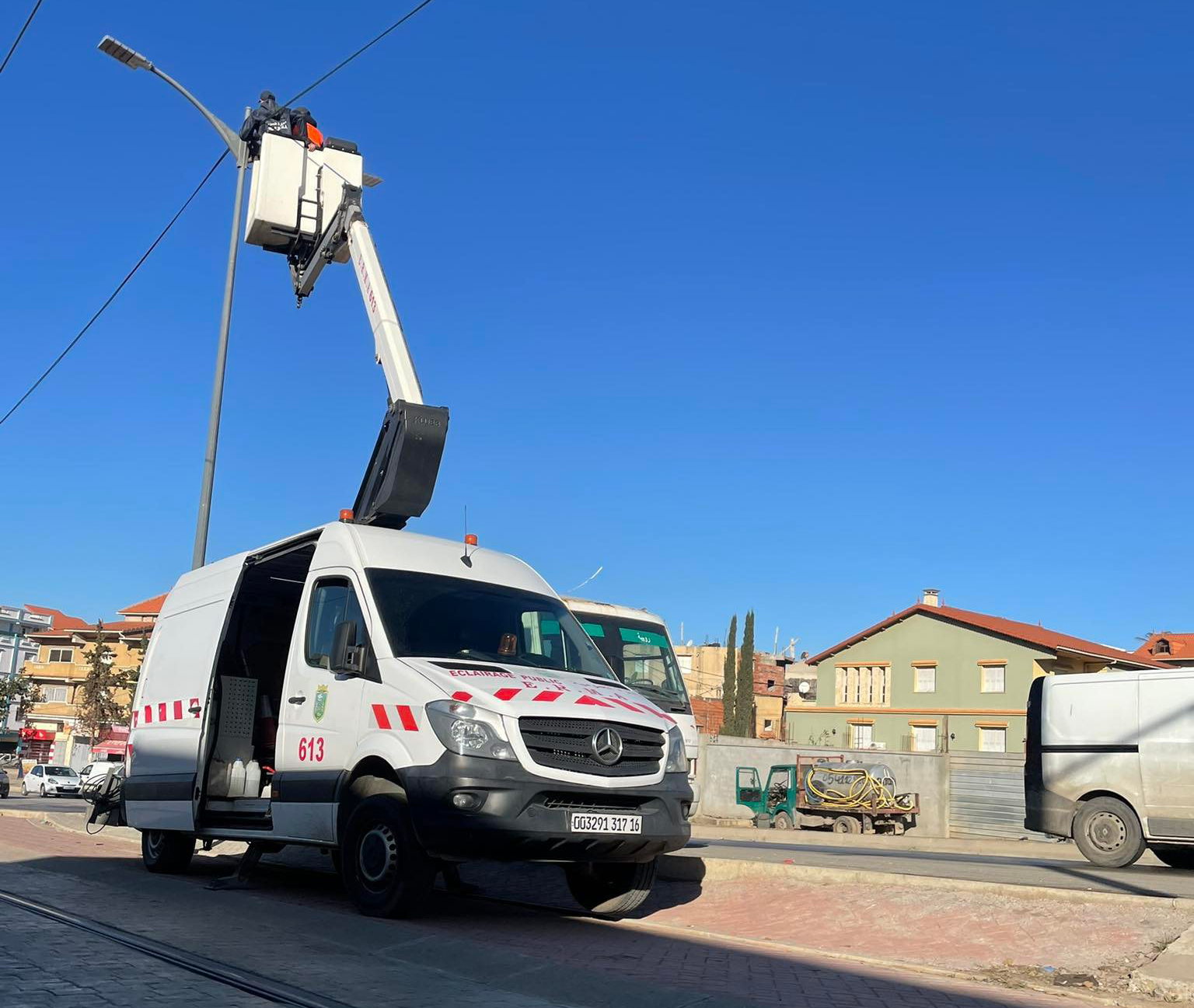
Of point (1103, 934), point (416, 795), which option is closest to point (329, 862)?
point (416, 795)

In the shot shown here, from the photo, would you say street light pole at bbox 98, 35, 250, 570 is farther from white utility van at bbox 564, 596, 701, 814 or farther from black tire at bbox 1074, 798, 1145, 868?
black tire at bbox 1074, 798, 1145, 868

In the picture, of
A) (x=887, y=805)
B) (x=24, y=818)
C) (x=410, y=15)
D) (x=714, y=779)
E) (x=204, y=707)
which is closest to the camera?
(x=204, y=707)

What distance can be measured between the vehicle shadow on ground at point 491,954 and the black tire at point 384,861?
0.14 metres

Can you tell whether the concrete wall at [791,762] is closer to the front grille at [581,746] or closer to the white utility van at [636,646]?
the white utility van at [636,646]

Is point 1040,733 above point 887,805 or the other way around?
above

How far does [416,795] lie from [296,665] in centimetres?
216

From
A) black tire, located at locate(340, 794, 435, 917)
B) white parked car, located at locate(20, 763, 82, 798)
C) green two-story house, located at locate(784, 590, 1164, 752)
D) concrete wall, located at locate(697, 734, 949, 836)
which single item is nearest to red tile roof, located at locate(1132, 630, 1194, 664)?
green two-story house, located at locate(784, 590, 1164, 752)

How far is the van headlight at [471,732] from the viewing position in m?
7.16

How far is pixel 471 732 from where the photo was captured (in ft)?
23.6

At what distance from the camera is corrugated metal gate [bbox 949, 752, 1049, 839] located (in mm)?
31672

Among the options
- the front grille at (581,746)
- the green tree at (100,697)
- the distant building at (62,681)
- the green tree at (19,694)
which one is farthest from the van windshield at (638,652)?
the green tree at (19,694)

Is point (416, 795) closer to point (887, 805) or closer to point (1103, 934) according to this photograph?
point (1103, 934)

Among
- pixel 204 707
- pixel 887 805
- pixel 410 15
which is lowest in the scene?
pixel 887 805

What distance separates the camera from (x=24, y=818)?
18516mm
